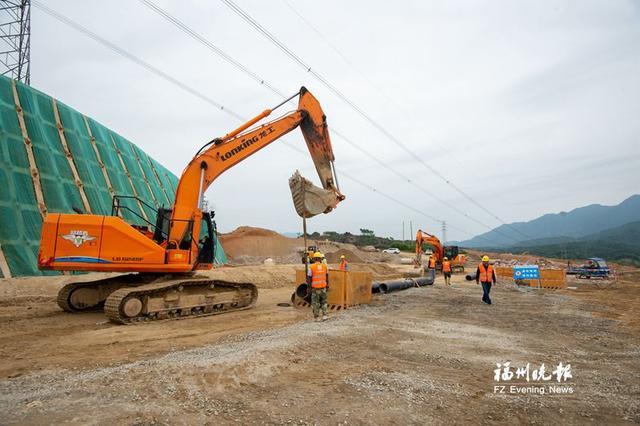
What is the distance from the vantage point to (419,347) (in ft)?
23.0

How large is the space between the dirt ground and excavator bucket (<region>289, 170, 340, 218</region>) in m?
2.91

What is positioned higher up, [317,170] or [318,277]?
[317,170]

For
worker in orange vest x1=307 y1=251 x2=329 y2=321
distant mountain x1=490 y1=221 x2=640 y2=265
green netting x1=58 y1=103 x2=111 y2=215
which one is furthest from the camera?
distant mountain x1=490 y1=221 x2=640 y2=265

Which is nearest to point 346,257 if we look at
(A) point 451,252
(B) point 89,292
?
(A) point 451,252

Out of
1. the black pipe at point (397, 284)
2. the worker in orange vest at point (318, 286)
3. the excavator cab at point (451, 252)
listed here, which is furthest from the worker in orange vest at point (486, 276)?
the excavator cab at point (451, 252)

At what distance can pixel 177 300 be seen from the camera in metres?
10.1

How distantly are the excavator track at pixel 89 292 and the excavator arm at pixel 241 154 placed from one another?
6.21 ft

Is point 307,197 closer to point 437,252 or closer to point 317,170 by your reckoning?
point 317,170

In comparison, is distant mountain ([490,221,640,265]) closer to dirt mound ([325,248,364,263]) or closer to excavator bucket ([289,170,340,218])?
dirt mound ([325,248,364,263])

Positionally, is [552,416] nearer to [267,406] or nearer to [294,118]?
[267,406]

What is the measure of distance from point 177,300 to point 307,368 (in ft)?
18.8

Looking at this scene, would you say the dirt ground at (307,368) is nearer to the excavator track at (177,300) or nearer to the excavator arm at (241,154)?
the excavator track at (177,300)

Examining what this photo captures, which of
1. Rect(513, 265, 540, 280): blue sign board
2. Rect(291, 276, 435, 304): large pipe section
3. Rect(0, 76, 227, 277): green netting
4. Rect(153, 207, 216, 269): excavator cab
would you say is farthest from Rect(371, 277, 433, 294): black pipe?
Rect(0, 76, 227, 277): green netting

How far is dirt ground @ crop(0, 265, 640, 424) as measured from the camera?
A: 409cm
